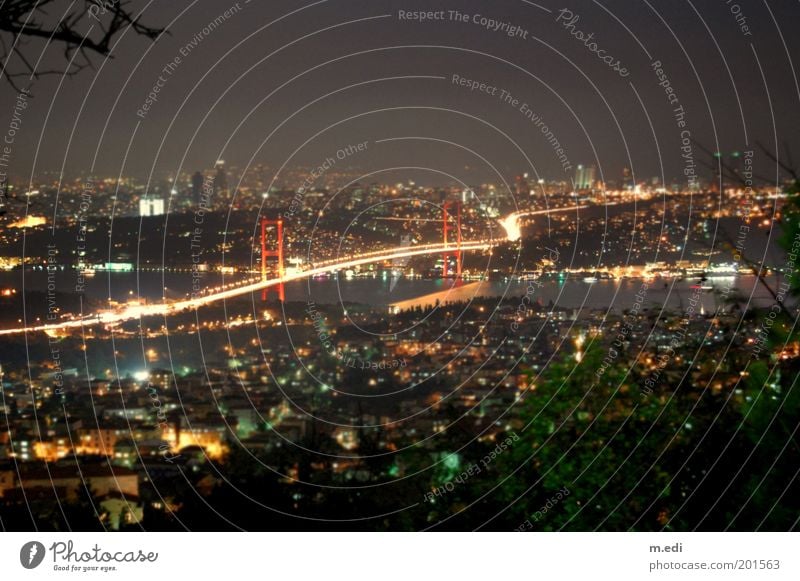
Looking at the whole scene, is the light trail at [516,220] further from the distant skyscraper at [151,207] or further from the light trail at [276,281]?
the distant skyscraper at [151,207]

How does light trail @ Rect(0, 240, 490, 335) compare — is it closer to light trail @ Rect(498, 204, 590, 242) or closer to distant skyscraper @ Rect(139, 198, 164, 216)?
light trail @ Rect(498, 204, 590, 242)

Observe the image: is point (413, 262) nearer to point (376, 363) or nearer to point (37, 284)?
point (376, 363)

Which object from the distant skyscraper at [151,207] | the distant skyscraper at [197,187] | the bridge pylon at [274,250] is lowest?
the bridge pylon at [274,250]

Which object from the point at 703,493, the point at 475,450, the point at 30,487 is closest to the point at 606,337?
the point at 475,450

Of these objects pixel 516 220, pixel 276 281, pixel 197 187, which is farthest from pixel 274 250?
pixel 516 220

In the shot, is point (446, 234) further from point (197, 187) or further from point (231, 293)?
point (197, 187)

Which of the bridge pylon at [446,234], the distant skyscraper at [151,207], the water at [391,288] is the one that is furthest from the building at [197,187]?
the bridge pylon at [446,234]

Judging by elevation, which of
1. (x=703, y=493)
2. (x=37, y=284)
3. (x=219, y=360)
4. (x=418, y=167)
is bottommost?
(x=703, y=493)

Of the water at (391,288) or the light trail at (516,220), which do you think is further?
the light trail at (516,220)
